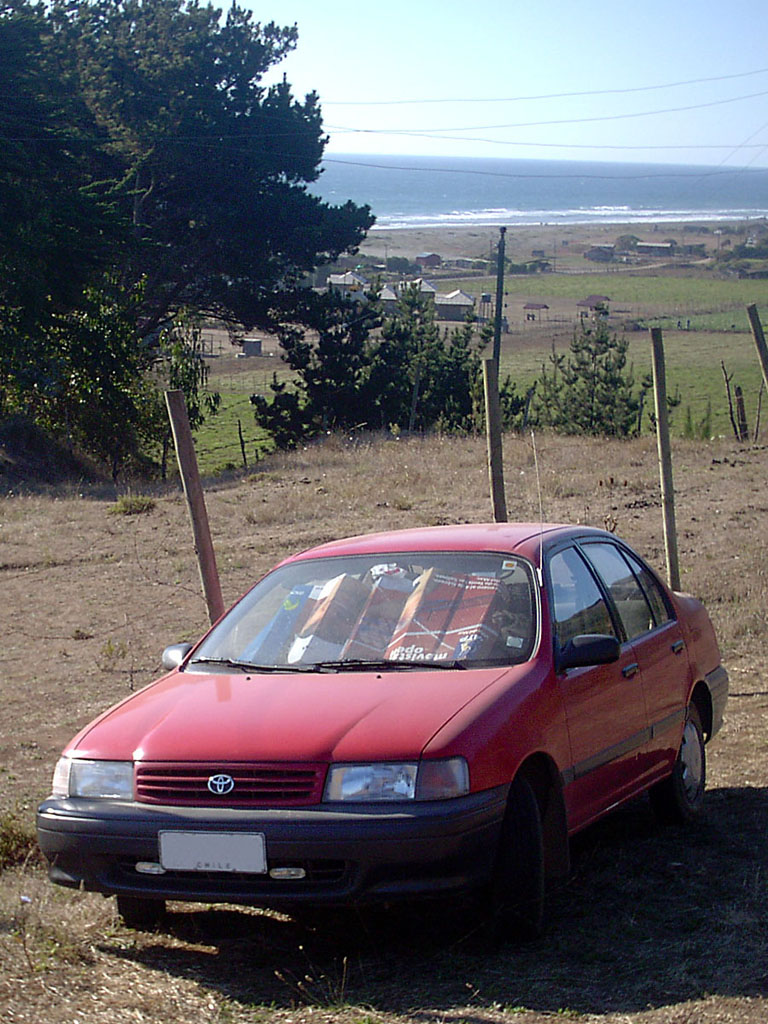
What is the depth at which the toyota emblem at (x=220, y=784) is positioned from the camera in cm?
430

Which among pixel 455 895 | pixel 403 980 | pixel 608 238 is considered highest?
pixel 608 238

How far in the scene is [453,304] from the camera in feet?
230

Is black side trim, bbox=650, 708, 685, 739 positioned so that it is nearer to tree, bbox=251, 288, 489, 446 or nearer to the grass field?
the grass field

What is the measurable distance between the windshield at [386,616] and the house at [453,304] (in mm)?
59132

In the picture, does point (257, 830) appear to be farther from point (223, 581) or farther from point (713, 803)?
point (223, 581)

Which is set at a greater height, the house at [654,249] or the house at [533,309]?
the house at [654,249]

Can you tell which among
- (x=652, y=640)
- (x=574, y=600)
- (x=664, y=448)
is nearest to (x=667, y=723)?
(x=652, y=640)

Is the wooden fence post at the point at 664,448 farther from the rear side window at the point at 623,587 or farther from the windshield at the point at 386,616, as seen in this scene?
the windshield at the point at 386,616

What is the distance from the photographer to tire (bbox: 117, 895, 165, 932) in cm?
479

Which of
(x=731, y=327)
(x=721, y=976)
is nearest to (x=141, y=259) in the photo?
(x=721, y=976)

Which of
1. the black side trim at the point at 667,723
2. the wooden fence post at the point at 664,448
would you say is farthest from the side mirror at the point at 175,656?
the wooden fence post at the point at 664,448

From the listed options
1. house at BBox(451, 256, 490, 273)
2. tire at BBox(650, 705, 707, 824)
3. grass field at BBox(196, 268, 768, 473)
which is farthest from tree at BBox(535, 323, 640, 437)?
house at BBox(451, 256, 490, 273)

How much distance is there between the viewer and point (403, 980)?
4176mm

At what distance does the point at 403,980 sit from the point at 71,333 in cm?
2704
